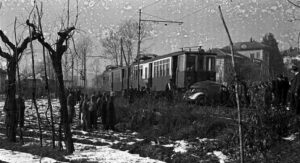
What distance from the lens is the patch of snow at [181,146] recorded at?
42.6ft

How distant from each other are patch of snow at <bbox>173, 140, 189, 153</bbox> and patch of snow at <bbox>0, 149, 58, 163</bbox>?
3875mm

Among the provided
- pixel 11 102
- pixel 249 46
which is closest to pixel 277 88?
pixel 11 102

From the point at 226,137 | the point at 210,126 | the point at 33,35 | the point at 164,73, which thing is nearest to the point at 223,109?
the point at 210,126

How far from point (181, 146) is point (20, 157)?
17.0 feet

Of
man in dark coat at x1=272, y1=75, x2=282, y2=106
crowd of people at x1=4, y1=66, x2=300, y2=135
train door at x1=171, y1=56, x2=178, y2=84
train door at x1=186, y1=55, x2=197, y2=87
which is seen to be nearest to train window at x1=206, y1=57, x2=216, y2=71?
train door at x1=186, y1=55, x2=197, y2=87

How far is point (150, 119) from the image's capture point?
18.9 meters

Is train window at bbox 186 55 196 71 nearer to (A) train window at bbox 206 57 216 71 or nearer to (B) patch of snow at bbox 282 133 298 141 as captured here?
(A) train window at bbox 206 57 216 71

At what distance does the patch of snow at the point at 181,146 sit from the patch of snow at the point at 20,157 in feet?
12.7

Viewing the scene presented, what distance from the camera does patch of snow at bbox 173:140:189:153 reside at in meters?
13.0

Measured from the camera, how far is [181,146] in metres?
13.6

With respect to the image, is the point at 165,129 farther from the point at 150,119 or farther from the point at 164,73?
the point at 164,73

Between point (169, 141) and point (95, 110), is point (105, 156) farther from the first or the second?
point (95, 110)

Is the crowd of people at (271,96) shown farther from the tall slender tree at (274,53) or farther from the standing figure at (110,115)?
the tall slender tree at (274,53)

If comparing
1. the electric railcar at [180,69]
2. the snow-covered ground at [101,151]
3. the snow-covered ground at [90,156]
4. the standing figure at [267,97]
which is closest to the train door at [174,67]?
the electric railcar at [180,69]
